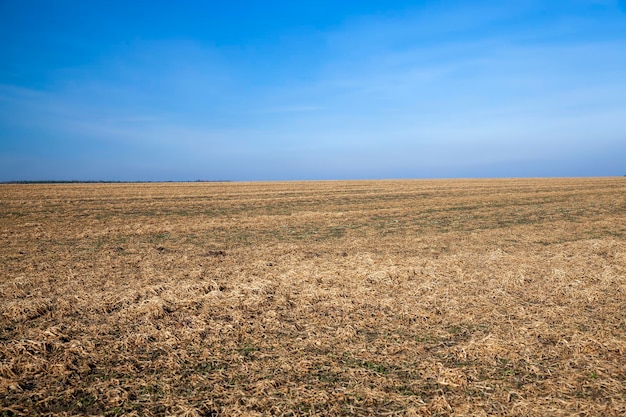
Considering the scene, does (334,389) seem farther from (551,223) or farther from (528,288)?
(551,223)

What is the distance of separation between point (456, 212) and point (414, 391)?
22.3 m

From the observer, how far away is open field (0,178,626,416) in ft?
15.2

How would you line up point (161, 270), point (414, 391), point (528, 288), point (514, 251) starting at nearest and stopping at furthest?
point (414, 391) < point (528, 288) < point (161, 270) < point (514, 251)

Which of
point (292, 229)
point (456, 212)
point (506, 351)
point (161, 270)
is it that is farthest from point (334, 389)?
point (456, 212)

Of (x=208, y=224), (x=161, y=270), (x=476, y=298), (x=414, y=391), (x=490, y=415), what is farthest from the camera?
(x=208, y=224)

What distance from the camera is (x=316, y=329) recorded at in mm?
Answer: 6719

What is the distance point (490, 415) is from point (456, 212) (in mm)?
22567

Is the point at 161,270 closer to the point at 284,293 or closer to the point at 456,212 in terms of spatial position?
the point at 284,293

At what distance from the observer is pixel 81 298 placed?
8.20m

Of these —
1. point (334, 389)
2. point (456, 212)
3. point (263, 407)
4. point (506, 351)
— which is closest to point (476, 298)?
point (506, 351)

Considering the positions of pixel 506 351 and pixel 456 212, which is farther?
pixel 456 212

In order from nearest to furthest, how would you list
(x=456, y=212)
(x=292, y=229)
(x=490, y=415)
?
(x=490, y=415), (x=292, y=229), (x=456, y=212)

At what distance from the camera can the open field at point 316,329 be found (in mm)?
4633

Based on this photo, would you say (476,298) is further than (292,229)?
No
